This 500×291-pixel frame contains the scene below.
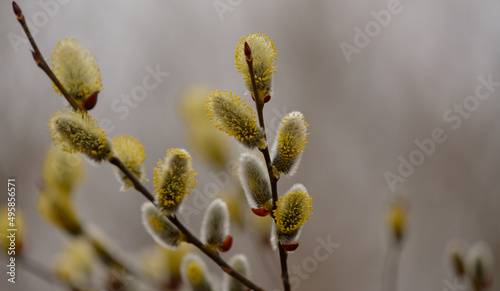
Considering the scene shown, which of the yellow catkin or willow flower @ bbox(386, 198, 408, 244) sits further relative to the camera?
willow flower @ bbox(386, 198, 408, 244)

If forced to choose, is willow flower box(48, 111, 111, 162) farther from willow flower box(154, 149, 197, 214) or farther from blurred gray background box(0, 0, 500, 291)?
blurred gray background box(0, 0, 500, 291)

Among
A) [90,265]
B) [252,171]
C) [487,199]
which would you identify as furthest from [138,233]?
[252,171]

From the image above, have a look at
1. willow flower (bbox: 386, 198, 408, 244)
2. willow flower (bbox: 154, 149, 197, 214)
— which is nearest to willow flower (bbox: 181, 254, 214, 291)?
willow flower (bbox: 154, 149, 197, 214)

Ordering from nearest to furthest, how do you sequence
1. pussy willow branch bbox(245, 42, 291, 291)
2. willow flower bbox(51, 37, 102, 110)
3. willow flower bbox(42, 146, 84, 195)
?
1. pussy willow branch bbox(245, 42, 291, 291)
2. willow flower bbox(51, 37, 102, 110)
3. willow flower bbox(42, 146, 84, 195)

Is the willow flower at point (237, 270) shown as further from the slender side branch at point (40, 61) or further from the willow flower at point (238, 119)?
the slender side branch at point (40, 61)

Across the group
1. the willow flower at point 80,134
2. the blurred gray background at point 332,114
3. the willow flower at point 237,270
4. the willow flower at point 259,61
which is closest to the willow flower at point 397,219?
the willow flower at point 237,270

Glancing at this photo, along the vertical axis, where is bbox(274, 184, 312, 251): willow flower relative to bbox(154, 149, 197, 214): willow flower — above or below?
below

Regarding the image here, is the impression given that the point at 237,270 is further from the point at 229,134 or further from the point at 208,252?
the point at 229,134
